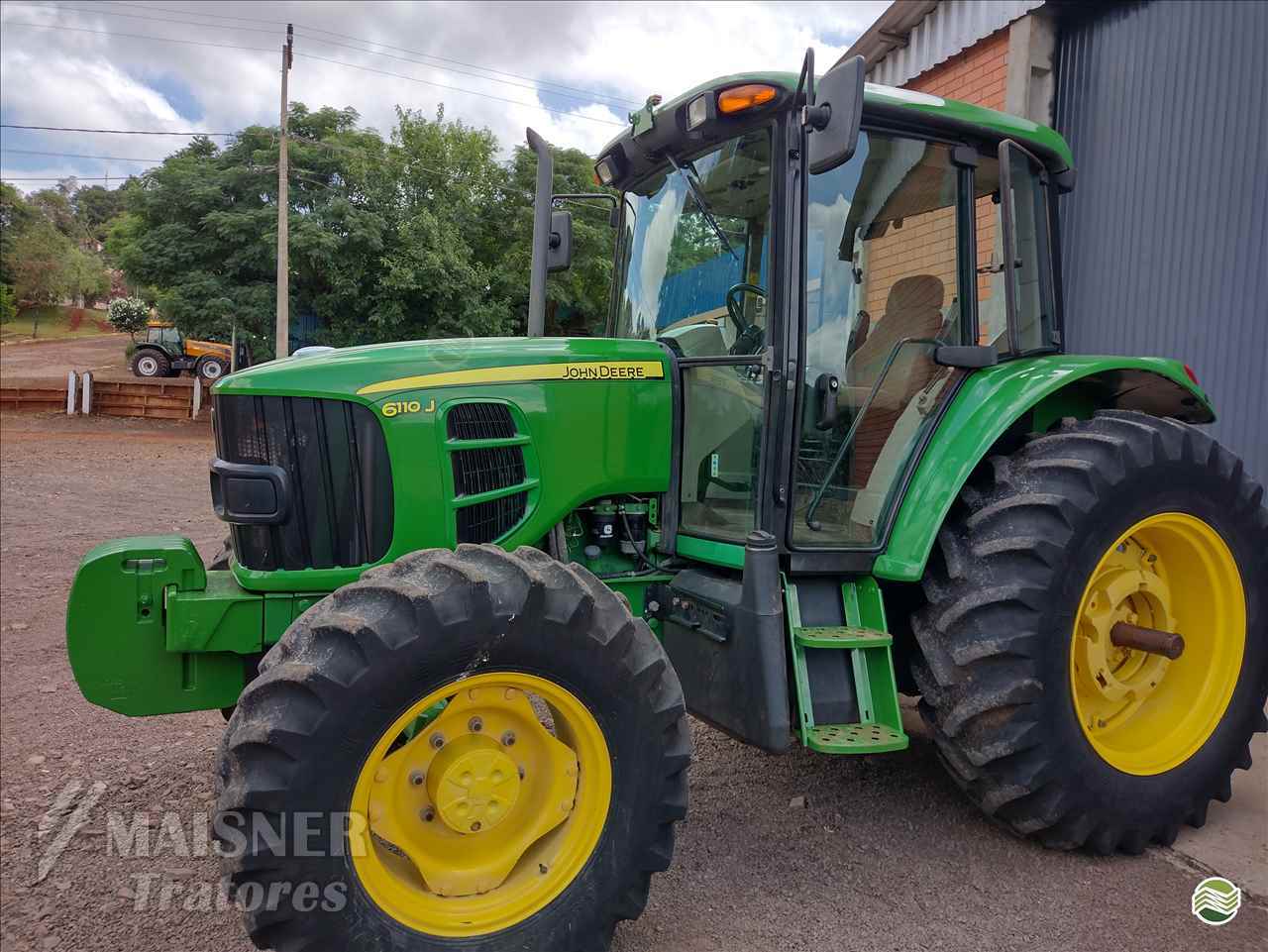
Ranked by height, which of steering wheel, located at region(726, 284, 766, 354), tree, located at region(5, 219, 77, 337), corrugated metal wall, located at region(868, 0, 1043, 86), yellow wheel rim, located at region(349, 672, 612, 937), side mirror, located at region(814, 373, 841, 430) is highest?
tree, located at region(5, 219, 77, 337)

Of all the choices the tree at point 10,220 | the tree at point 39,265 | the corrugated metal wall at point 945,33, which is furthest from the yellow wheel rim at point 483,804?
the tree at point 10,220

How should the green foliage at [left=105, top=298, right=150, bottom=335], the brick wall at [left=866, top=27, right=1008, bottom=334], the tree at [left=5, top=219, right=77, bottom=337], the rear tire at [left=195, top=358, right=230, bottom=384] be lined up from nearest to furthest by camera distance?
the brick wall at [left=866, top=27, right=1008, bottom=334] → the rear tire at [left=195, top=358, right=230, bottom=384] → the green foliage at [left=105, top=298, right=150, bottom=335] → the tree at [left=5, top=219, right=77, bottom=337]

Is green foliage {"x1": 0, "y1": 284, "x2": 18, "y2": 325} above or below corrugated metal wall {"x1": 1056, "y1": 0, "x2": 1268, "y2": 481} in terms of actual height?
above

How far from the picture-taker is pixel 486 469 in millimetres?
2859

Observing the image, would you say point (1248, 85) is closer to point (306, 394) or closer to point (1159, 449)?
point (1159, 449)

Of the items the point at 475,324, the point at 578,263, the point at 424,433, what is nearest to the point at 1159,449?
the point at 424,433

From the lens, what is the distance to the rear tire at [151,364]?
24.2 meters

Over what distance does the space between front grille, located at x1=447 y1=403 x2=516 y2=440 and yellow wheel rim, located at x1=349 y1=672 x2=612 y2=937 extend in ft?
2.64

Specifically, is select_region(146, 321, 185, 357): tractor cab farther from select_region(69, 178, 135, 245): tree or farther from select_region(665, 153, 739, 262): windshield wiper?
select_region(69, 178, 135, 245): tree

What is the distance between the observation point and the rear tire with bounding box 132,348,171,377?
24.2 m

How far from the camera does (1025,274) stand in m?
3.54

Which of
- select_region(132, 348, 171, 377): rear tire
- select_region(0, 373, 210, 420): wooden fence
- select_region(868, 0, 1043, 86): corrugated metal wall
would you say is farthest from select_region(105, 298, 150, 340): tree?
select_region(868, 0, 1043, 86): corrugated metal wall

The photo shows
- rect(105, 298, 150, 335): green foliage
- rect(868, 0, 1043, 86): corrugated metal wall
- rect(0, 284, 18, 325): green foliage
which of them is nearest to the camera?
rect(868, 0, 1043, 86): corrugated metal wall

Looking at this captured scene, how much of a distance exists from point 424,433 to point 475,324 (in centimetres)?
2188
